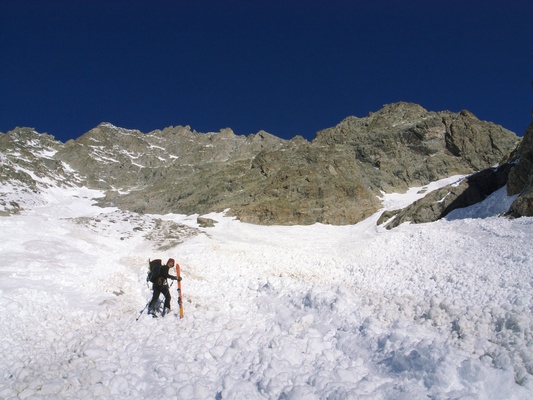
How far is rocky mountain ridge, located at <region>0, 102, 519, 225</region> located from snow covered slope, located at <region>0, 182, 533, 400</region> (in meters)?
28.3

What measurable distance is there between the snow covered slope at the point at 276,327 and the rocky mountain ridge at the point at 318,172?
2826 cm

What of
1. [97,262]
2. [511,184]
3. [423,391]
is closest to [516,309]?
[423,391]

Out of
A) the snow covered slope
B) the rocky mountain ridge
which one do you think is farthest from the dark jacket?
the rocky mountain ridge

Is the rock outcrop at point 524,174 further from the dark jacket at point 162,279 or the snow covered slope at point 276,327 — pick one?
the dark jacket at point 162,279

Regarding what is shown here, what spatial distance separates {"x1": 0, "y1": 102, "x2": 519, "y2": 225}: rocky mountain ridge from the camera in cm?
5512

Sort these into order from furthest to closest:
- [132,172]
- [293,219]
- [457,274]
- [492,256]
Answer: [132,172], [293,219], [492,256], [457,274]

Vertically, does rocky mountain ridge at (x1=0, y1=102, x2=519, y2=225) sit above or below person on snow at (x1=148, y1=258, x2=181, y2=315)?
above

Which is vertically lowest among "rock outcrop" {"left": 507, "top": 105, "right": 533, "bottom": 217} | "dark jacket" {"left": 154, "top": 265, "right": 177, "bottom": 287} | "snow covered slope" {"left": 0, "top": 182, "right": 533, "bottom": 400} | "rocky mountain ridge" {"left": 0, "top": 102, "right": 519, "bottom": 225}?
"snow covered slope" {"left": 0, "top": 182, "right": 533, "bottom": 400}

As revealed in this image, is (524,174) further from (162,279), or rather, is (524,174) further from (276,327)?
(162,279)

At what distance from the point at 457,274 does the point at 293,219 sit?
36.2 m

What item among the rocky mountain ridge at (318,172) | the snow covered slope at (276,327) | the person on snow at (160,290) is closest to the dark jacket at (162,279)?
the person on snow at (160,290)

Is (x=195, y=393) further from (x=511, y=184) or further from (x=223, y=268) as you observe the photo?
(x=511, y=184)

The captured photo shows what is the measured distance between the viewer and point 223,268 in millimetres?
19250

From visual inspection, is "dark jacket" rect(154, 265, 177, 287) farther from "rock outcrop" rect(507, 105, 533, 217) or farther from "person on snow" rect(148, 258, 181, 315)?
"rock outcrop" rect(507, 105, 533, 217)
